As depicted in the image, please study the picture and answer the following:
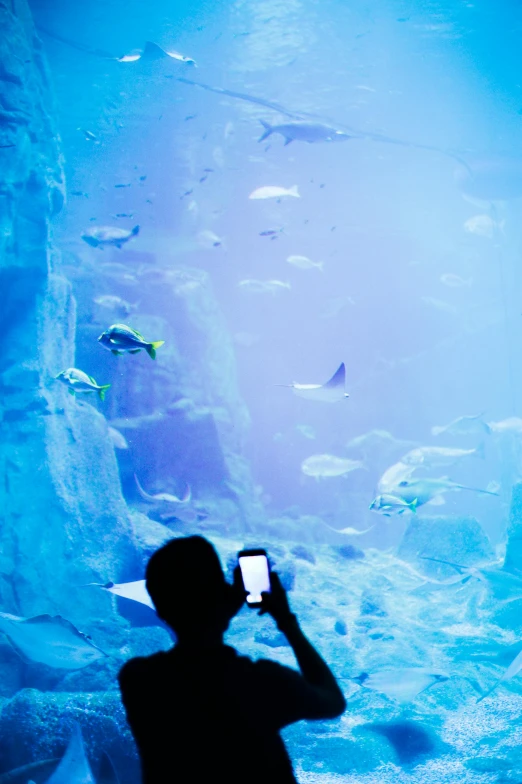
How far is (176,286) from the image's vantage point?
13.4 metres

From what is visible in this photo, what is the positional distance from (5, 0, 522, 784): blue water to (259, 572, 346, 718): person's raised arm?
4.06 metres

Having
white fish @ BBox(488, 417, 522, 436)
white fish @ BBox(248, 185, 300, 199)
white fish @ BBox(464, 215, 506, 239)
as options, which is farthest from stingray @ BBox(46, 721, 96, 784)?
white fish @ BBox(464, 215, 506, 239)

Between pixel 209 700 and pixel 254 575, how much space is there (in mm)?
301

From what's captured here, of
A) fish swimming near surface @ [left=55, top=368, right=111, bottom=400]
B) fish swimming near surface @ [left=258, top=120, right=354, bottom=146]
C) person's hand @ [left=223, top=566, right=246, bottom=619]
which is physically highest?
fish swimming near surface @ [left=258, top=120, right=354, bottom=146]

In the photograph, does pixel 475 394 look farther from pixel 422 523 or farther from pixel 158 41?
pixel 158 41

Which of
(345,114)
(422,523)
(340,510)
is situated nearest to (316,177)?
(345,114)

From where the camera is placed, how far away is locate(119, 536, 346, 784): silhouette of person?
1.15 m

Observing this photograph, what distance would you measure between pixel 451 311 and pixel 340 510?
38.4 ft

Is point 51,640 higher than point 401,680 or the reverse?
higher

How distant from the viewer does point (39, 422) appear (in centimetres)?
796

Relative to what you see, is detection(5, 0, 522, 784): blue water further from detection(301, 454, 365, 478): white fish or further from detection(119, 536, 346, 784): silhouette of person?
detection(119, 536, 346, 784): silhouette of person

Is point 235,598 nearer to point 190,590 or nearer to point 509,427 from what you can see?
point 190,590

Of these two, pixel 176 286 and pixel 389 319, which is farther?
pixel 389 319

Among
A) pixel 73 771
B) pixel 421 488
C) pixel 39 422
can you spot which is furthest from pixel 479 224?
pixel 73 771
